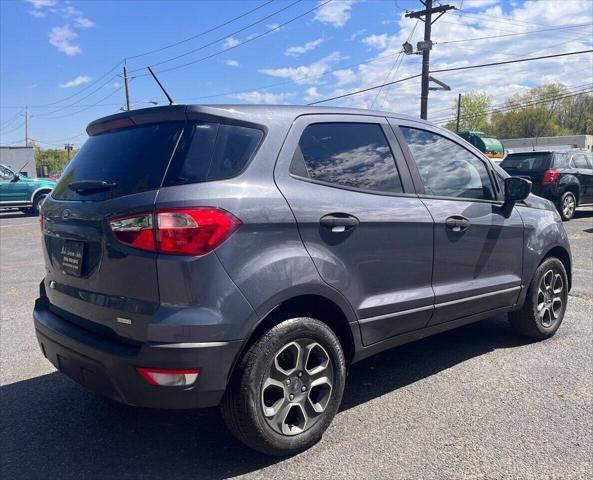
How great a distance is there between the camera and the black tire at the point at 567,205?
1305cm

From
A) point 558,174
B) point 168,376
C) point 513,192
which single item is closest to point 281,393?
point 168,376

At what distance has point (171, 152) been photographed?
253 cm

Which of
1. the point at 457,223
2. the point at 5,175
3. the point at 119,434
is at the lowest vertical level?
the point at 119,434

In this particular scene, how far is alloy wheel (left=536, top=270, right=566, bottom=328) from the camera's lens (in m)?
4.46

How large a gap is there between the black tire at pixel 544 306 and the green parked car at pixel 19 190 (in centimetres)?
1637

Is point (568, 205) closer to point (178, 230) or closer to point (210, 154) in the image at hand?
point (210, 154)

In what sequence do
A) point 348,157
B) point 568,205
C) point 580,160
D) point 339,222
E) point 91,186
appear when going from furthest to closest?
point 580,160 < point 568,205 < point 348,157 < point 339,222 < point 91,186

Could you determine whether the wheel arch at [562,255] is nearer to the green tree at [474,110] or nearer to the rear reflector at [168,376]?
the rear reflector at [168,376]

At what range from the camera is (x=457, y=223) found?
3582 millimetres

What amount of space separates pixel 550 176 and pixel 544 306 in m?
9.51

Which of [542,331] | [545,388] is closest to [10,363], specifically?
[545,388]

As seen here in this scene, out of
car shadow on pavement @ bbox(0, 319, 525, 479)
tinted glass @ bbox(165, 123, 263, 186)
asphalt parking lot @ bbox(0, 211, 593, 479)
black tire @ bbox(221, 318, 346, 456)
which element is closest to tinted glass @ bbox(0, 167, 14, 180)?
asphalt parking lot @ bbox(0, 211, 593, 479)

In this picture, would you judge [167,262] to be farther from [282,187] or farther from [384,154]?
[384,154]

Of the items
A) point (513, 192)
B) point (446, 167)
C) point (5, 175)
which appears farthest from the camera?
point (5, 175)
